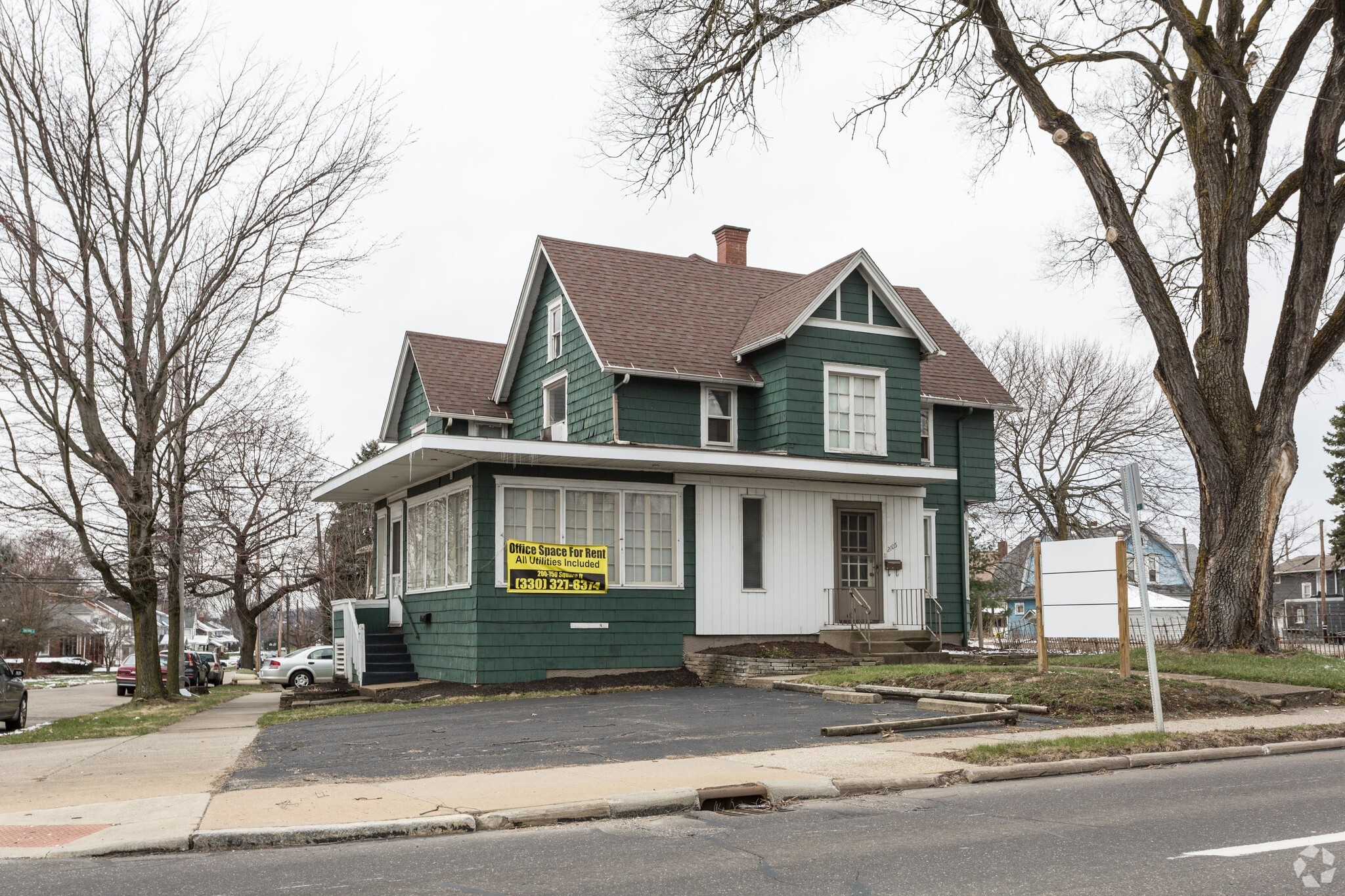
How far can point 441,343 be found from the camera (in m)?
29.8

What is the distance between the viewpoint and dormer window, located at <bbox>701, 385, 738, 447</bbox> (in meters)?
24.2

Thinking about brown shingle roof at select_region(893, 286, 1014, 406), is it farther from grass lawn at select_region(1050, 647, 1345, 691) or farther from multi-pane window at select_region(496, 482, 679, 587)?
multi-pane window at select_region(496, 482, 679, 587)

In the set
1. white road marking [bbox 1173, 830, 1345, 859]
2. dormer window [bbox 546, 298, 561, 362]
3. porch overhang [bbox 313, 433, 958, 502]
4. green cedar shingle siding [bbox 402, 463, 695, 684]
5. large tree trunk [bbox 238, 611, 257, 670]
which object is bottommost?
large tree trunk [bbox 238, 611, 257, 670]

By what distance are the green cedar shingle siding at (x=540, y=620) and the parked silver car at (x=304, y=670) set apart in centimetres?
1581

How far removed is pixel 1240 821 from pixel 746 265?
23515 millimetres

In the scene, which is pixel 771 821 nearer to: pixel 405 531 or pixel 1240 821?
pixel 1240 821

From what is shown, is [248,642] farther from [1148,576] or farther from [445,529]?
[1148,576]

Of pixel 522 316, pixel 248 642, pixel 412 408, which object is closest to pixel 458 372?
pixel 412 408

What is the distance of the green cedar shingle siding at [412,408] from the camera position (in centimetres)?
2872

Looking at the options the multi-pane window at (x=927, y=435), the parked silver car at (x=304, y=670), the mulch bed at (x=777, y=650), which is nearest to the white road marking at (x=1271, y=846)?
the mulch bed at (x=777, y=650)

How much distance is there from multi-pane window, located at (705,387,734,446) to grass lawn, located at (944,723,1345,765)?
1310 cm

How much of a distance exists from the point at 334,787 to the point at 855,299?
56.2 ft

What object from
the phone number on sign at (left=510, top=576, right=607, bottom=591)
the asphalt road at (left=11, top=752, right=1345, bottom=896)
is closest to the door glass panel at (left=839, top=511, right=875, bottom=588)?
the phone number on sign at (left=510, top=576, right=607, bottom=591)

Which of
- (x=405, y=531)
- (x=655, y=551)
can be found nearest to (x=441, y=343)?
(x=405, y=531)
